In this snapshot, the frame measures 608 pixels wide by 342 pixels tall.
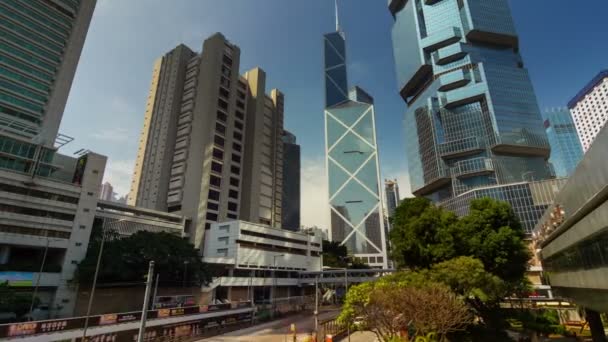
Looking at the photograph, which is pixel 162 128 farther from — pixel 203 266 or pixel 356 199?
pixel 356 199

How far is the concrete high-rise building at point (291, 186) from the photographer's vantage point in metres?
156

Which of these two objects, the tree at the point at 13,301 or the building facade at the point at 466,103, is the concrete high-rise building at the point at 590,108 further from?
the tree at the point at 13,301

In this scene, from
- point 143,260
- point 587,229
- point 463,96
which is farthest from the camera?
point 463,96

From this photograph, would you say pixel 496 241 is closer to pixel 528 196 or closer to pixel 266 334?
pixel 266 334

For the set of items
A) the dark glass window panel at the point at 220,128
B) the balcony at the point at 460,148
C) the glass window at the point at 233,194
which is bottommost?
the glass window at the point at 233,194

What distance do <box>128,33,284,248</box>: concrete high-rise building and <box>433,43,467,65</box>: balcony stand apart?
70.9 metres

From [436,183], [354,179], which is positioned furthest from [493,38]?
[354,179]

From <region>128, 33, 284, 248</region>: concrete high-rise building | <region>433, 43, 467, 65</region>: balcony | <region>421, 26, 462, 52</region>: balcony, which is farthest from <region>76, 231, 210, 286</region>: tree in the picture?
<region>421, 26, 462, 52</region>: balcony

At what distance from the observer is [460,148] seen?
362 ft

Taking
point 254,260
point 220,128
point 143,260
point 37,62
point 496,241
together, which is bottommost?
point 143,260

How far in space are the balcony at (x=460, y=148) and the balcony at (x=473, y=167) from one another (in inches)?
120

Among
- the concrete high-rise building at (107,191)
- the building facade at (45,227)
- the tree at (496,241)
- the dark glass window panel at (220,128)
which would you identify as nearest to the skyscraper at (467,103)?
the tree at (496,241)

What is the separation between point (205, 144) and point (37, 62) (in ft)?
121

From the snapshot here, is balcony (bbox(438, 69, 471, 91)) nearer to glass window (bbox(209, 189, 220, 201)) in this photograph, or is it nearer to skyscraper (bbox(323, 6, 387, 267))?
skyscraper (bbox(323, 6, 387, 267))
